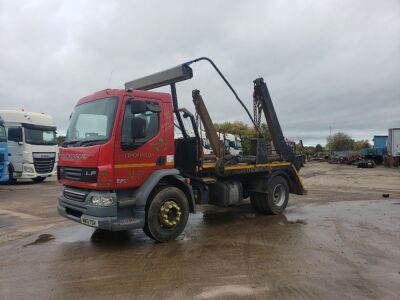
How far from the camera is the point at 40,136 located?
1659cm

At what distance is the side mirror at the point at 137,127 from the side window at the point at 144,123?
53 millimetres

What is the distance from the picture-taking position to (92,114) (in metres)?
6.34

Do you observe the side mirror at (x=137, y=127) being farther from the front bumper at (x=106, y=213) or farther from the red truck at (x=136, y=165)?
the front bumper at (x=106, y=213)

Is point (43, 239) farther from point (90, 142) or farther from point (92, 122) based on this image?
point (92, 122)

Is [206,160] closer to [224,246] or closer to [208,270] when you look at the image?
[224,246]

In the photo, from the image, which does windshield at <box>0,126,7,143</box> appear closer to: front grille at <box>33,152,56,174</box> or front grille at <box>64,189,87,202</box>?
front grille at <box>33,152,56,174</box>

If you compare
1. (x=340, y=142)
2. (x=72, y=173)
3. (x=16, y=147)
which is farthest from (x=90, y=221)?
(x=340, y=142)

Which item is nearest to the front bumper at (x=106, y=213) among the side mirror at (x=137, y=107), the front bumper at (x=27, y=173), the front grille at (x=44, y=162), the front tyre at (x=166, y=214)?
the front tyre at (x=166, y=214)

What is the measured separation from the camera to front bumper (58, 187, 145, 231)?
5.64m

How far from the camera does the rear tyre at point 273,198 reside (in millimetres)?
8891

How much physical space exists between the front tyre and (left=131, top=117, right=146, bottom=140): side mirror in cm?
107

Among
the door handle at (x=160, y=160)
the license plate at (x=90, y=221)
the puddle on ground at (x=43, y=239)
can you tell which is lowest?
the puddle on ground at (x=43, y=239)

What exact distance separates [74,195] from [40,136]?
1173 cm

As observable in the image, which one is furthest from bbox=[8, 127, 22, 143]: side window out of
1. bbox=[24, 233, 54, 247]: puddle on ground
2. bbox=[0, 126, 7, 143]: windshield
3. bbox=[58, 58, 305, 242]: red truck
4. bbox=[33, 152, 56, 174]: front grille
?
bbox=[58, 58, 305, 242]: red truck
